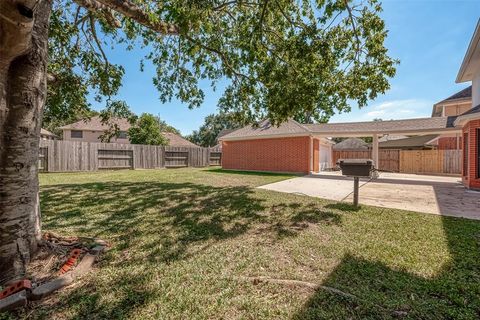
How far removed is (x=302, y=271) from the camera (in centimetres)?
268

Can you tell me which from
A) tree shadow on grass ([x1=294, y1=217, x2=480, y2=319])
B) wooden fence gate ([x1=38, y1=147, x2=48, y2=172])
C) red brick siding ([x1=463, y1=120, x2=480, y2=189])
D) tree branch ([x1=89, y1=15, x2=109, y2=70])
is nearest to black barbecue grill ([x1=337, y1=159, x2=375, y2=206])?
tree shadow on grass ([x1=294, y1=217, x2=480, y2=319])

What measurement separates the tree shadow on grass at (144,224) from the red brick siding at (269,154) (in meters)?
7.75

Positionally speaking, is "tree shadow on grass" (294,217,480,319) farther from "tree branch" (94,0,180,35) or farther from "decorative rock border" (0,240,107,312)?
"tree branch" (94,0,180,35)

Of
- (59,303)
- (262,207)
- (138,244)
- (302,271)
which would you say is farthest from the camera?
(262,207)

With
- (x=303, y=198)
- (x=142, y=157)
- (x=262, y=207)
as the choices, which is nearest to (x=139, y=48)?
(x=262, y=207)

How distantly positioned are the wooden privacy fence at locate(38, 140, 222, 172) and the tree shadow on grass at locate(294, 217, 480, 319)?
1635 centimetres

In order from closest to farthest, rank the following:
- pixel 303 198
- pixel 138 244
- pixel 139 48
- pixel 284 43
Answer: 1. pixel 138 244
2. pixel 284 43
3. pixel 303 198
4. pixel 139 48

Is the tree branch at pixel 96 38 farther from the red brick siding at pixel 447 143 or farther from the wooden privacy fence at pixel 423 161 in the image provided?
the red brick siding at pixel 447 143

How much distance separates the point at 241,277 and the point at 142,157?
1766 cm

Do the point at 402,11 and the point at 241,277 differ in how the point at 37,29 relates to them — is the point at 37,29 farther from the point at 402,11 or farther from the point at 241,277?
the point at 402,11

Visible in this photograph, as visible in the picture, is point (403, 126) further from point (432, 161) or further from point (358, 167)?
point (358, 167)

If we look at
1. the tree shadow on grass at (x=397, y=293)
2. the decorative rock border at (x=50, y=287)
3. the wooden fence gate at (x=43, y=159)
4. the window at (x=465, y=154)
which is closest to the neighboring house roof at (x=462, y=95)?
the window at (x=465, y=154)

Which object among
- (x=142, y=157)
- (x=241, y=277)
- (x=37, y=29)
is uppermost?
(x=37, y=29)

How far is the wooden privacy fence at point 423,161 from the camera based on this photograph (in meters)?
14.9
